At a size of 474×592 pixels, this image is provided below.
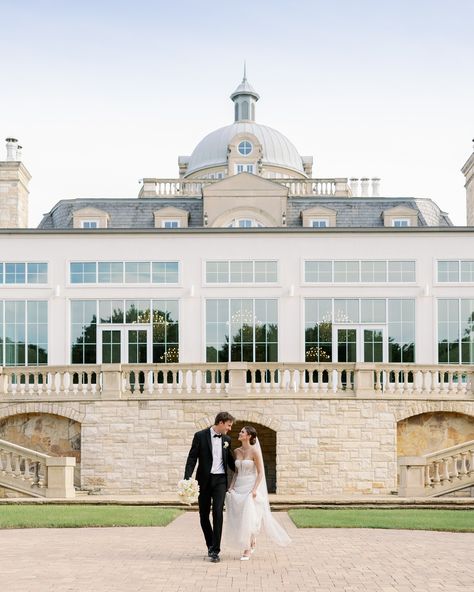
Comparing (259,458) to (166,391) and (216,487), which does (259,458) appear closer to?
(216,487)

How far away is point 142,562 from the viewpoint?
12.2 m

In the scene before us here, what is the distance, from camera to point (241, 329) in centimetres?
3528

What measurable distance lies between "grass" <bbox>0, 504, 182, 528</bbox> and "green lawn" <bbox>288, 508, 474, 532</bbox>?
2.67 metres

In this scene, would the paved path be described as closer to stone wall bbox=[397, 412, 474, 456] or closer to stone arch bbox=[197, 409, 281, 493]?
stone arch bbox=[197, 409, 281, 493]

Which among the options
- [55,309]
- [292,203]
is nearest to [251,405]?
[55,309]

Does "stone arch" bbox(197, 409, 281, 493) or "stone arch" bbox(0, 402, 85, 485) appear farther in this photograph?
"stone arch" bbox(0, 402, 85, 485)

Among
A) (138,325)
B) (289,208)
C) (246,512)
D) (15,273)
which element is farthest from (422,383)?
(289,208)

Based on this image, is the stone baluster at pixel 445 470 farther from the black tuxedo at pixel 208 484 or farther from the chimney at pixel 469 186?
the chimney at pixel 469 186

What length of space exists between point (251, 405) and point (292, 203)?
64.6 ft

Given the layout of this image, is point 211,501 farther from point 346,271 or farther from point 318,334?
point 346,271

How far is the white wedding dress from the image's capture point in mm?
12625

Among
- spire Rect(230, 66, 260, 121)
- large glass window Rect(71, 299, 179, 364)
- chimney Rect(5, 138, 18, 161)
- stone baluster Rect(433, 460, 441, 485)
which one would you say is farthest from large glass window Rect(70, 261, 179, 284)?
spire Rect(230, 66, 260, 121)

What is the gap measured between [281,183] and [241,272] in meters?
17.5

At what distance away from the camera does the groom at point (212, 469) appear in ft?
41.1
